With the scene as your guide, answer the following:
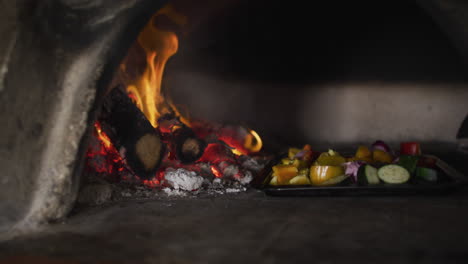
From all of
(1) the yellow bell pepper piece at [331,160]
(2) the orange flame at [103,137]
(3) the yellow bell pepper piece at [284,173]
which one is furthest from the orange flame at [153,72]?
(1) the yellow bell pepper piece at [331,160]

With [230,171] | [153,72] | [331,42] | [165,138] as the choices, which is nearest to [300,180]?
[230,171]

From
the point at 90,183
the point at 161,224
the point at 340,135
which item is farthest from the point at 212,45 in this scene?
the point at 161,224

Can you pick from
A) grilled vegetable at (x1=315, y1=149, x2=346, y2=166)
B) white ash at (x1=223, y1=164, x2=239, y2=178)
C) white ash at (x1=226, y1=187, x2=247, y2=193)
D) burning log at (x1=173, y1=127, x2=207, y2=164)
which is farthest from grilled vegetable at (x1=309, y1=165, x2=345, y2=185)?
burning log at (x1=173, y1=127, x2=207, y2=164)

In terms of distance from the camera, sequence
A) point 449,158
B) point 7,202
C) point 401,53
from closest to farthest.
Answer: point 7,202 → point 449,158 → point 401,53

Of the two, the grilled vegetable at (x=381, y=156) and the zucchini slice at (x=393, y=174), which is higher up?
the grilled vegetable at (x=381, y=156)

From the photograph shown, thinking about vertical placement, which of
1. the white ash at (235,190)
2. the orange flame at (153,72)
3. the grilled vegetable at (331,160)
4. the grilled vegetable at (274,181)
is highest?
the orange flame at (153,72)

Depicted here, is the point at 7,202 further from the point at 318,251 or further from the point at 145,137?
the point at 318,251

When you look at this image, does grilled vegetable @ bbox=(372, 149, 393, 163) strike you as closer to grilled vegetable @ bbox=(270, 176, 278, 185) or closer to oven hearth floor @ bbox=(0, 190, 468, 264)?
oven hearth floor @ bbox=(0, 190, 468, 264)

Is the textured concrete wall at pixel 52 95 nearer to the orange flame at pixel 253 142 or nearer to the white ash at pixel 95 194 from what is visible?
the white ash at pixel 95 194

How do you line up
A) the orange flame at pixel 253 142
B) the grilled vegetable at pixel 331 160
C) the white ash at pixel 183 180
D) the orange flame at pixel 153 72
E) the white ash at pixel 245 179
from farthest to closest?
the orange flame at pixel 253 142
the orange flame at pixel 153 72
the white ash at pixel 245 179
the white ash at pixel 183 180
the grilled vegetable at pixel 331 160
